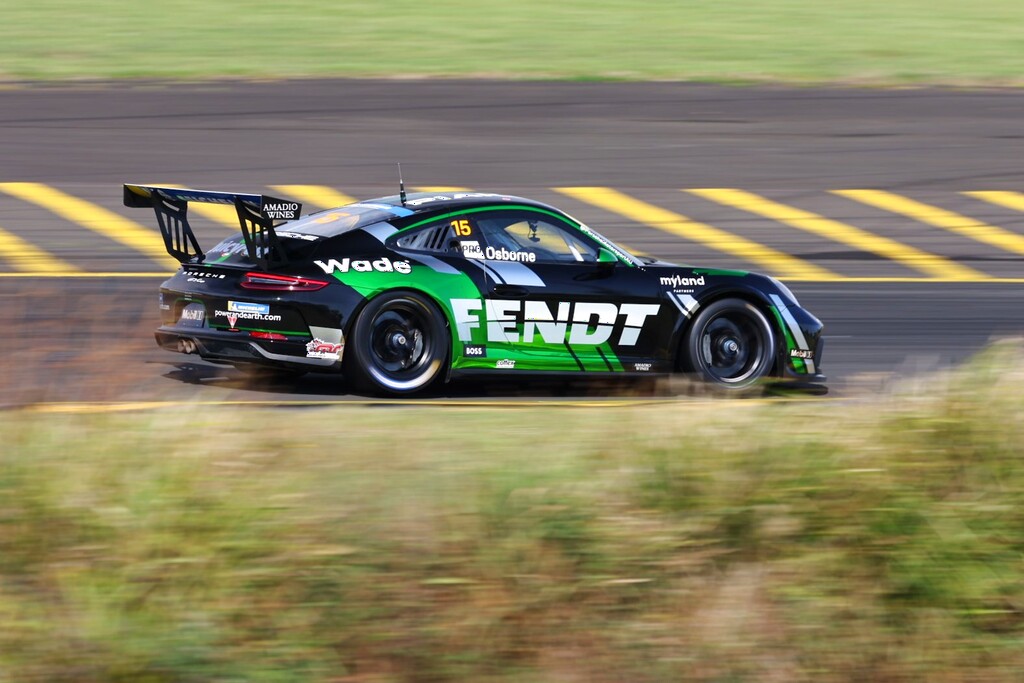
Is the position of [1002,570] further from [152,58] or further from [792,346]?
[152,58]

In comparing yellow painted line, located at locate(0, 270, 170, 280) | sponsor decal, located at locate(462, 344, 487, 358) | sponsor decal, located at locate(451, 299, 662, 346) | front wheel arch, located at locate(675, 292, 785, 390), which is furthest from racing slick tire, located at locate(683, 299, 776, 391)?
yellow painted line, located at locate(0, 270, 170, 280)

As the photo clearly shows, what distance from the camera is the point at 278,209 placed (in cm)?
985

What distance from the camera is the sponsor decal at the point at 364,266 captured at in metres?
9.64

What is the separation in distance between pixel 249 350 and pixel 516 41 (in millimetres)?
14808

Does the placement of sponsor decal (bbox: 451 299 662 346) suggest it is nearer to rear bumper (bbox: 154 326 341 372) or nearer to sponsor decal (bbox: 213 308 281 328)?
rear bumper (bbox: 154 326 341 372)

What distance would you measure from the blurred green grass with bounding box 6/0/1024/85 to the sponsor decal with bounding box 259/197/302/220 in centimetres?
1158

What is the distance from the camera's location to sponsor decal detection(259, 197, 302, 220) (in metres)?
9.56

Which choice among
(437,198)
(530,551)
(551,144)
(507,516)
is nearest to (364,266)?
(437,198)

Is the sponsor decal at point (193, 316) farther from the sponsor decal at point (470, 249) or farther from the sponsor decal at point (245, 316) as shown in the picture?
the sponsor decal at point (470, 249)

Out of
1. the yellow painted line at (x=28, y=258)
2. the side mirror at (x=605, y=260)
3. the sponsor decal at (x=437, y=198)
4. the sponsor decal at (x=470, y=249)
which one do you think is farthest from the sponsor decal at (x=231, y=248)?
the yellow painted line at (x=28, y=258)

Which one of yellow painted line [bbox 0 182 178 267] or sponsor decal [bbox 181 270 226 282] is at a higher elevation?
yellow painted line [bbox 0 182 178 267]

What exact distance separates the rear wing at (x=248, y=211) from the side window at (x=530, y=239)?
1300mm

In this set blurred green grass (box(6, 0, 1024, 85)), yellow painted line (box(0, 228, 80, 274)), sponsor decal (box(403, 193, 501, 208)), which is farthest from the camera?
blurred green grass (box(6, 0, 1024, 85))

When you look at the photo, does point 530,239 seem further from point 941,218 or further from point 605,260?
point 941,218
